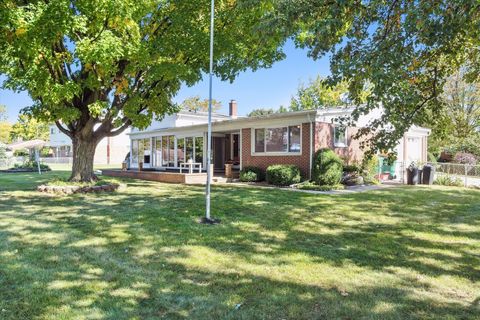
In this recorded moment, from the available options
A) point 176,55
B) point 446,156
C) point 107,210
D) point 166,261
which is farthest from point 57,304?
point 446,156

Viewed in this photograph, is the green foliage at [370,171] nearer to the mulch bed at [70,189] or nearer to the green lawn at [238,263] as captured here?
the green lawn at [238,263]

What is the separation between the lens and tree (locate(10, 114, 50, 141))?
47.0 meters

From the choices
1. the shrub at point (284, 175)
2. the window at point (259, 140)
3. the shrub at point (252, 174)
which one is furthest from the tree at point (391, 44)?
the window at point (259, 140)

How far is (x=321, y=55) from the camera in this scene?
20.5 feet

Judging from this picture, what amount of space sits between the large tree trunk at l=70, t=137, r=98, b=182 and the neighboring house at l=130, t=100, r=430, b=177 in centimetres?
702

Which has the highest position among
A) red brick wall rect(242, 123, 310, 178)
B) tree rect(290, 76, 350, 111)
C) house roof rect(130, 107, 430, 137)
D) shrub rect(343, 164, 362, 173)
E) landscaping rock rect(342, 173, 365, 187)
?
tree rect(290, 76, 350, 111)

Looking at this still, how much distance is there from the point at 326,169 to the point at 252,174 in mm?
3920

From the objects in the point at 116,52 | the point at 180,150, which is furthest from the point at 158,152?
the point at 116,52

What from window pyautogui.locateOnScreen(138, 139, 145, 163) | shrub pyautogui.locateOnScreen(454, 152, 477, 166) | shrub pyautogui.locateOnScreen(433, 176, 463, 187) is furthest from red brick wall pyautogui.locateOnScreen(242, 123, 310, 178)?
shrub pyautogui.locateOnScreen(454, 152, 477, 166)

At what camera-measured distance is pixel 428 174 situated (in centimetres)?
1576

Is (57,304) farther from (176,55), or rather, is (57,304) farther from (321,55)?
(176,55)

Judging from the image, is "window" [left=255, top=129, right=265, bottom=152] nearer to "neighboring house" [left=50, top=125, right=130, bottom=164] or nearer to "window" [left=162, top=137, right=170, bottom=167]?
"window" [left=162, top=137, right=170, bottom=167]

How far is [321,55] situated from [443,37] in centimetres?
204

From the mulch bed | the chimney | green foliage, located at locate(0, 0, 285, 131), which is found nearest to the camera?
green foliage, located at locate(0, 0, 285, 131)
